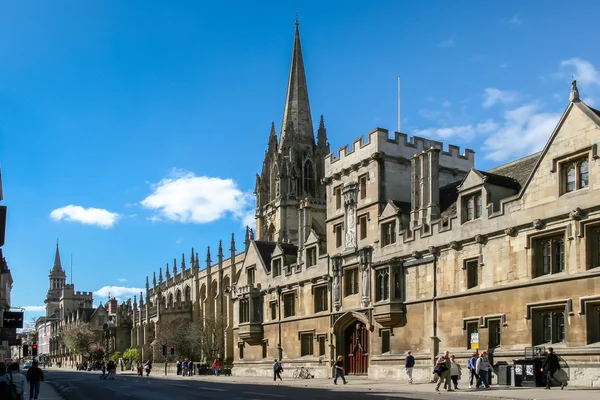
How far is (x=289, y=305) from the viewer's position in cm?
4969

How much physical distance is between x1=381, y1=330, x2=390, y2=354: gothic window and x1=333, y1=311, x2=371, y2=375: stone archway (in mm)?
1231

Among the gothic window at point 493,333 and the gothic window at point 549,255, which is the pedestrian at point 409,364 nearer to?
the gothic window at point 493,333

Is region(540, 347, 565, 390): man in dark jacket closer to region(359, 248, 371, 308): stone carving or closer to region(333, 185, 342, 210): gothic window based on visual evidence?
region(359, 248, 371, 308): stone carving

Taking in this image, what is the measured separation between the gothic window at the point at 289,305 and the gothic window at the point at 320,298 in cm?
325

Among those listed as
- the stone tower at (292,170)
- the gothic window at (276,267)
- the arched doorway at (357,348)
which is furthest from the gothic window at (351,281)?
the stone tower at (292,170)

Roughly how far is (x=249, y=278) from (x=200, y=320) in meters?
41.9

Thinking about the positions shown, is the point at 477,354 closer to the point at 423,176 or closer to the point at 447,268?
the point at 447,268

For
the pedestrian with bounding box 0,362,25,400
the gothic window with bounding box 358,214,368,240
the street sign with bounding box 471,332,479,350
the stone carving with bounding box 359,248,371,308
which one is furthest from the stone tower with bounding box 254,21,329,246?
the pedestrian with bounding box 0,362,25,400

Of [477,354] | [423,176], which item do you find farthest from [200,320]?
[477,354]

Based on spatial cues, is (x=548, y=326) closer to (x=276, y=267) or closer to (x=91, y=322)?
(x=276, y=267)

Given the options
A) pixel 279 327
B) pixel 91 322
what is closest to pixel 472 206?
pixel 279 327

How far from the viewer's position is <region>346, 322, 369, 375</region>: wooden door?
41.2 metres

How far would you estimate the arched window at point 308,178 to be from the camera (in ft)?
304

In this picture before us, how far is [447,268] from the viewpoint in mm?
34156
